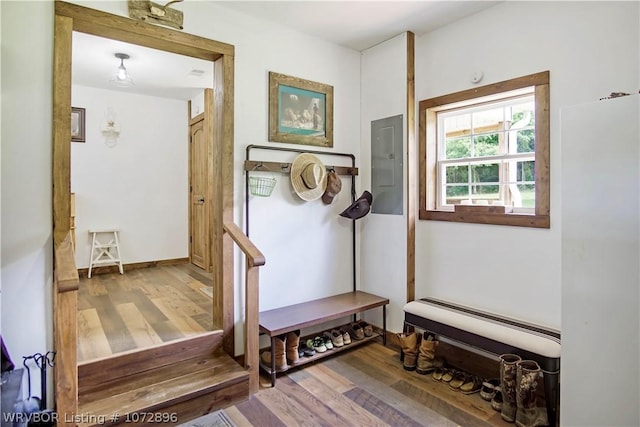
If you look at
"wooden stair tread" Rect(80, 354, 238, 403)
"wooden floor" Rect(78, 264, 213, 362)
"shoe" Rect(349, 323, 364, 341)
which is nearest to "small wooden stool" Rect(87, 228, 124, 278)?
"wooden floor" Rect(78, 264, 213, 362)

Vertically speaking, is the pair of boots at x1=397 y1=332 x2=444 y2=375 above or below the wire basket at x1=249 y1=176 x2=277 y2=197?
below

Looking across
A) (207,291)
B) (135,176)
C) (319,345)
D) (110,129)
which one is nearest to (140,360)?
(319,345)

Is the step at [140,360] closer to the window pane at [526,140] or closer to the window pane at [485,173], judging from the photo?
the window pane at [485,173]

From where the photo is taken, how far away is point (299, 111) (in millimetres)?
3219

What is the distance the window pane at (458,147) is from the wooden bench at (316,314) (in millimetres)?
1391

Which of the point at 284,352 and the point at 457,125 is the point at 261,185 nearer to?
the point at 284,352

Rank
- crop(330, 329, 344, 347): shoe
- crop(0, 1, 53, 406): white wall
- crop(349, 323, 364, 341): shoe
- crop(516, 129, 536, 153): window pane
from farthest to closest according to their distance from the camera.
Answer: crop(349, 323, 364, 341): shoe < crop(330, 329, 344, 347): shoe < crop(516, 129, 536, 153): window pane < crop(0, 1, 53, 406): white wall

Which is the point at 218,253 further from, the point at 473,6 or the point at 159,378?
the point at 473,6

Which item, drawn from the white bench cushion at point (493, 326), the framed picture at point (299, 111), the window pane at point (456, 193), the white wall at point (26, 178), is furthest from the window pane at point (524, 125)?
the white wall at point (26, 178)

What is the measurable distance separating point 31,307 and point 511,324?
290 cm

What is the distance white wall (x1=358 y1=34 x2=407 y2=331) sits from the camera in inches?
129

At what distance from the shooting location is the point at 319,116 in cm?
336

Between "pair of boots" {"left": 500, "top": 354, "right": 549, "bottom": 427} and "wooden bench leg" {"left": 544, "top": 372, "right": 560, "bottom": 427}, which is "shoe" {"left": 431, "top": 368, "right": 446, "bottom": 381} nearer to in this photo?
"pair of boots" {"left": 500, "top": 354, "right": 549, "bottom": 427}

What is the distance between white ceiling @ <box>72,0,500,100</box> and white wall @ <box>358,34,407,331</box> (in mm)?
169
